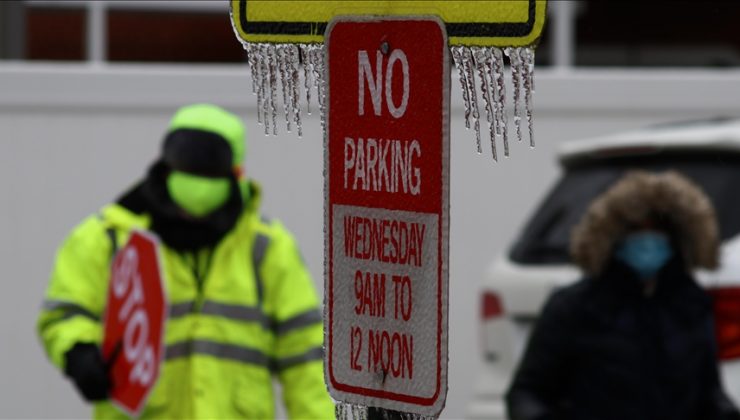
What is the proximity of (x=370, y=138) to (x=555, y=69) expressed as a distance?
7568mm

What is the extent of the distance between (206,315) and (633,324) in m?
1.34

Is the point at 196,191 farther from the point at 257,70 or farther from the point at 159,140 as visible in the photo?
the point at 159,140

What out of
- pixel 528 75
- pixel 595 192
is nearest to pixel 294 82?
pixel 528 75

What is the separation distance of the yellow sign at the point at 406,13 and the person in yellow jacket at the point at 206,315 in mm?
2192

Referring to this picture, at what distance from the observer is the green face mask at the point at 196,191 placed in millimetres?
5281

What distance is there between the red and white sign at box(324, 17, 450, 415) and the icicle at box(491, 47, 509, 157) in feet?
0.35

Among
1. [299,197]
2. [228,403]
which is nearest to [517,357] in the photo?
[228,403]

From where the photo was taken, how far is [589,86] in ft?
32.3

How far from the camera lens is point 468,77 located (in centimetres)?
276

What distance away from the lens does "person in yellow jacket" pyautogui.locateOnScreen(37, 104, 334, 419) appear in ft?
16.6

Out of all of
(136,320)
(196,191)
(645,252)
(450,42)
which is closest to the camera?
(450,42)

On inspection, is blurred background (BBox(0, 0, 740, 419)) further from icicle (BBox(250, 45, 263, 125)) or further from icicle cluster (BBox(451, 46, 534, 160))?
icicle cluster (BBox(451, 46, 534, 160))

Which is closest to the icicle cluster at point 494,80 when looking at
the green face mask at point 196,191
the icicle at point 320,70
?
the icicle at point 320,70

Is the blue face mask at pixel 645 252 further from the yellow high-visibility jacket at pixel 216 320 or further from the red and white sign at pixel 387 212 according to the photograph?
the red and white sign at pixel 387 212
